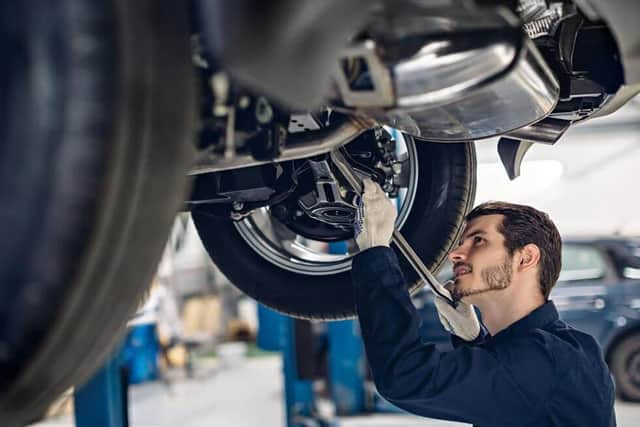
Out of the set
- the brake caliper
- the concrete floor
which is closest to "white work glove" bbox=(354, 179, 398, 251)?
the brake caliper

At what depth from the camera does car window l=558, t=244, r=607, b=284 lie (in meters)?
4.76

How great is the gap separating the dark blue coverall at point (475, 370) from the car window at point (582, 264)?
3275 mm

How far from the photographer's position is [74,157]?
2.39 feet

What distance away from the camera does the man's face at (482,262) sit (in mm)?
1690

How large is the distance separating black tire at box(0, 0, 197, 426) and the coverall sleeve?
0.68m

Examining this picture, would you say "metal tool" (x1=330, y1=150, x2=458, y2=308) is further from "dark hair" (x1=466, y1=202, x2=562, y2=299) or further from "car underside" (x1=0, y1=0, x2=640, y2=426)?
"car underside" (x1=0, y1=0, x2=640, y2=426)

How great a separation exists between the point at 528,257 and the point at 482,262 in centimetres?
11

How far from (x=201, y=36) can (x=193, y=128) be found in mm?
97

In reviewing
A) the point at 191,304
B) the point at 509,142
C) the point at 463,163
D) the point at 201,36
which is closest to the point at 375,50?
the point at 201,36

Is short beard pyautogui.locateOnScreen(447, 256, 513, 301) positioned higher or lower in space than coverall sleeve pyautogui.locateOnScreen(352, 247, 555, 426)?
higher

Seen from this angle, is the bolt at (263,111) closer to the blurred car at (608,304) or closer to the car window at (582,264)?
the blurred car at (608,304)

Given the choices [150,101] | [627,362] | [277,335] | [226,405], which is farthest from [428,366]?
[226,405]

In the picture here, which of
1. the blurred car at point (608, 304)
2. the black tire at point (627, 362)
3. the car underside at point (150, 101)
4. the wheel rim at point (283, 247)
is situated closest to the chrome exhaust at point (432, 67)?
the car underside at point (150, 101)

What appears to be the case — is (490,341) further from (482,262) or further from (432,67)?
(432,67)
